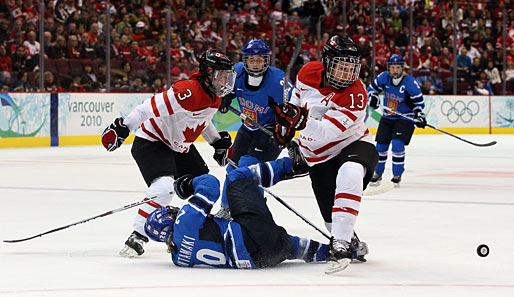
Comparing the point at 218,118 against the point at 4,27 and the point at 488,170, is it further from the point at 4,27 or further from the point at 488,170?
the point at 488,170

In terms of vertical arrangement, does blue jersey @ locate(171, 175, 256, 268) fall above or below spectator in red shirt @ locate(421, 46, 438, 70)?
above

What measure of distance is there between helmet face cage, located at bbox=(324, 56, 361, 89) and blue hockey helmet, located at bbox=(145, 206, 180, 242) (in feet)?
3.20

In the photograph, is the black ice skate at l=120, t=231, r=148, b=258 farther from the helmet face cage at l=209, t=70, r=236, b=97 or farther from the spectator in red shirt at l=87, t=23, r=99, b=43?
the spectator in red shirt at l=87, t=23, r=99, b=43

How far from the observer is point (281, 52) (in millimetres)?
15766

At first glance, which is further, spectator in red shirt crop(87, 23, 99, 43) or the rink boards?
spectator in red shirt crop(87, 23, 99, 43)

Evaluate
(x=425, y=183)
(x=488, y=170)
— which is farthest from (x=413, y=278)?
(x=488, y=170)

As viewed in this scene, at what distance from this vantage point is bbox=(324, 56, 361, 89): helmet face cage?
4.23m

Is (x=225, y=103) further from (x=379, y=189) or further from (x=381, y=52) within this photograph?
(x=381, y=52)

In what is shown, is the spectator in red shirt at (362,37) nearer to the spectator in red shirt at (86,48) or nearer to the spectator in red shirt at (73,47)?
the spectator in red shirt at (86,48)

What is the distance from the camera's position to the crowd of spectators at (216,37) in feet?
42.6

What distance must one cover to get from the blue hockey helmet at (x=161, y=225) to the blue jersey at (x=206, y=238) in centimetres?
4

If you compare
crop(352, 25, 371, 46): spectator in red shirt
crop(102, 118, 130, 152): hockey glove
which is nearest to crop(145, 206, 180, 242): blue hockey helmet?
crop(102, 118, 130, 152): hockey glove

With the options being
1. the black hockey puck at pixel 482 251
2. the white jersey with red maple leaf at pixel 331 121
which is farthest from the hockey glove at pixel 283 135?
the black hockey puck at pixel 482 251

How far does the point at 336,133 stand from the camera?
4.21 metres
